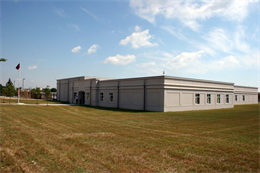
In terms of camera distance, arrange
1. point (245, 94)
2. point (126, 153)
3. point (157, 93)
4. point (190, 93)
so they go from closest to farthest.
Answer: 1. point (126, 153)
2. point (157, 93)
3. point (190, 93)
4. point (245, 94)

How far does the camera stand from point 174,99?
88.4 ft

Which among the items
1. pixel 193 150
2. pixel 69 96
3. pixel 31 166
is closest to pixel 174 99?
pixel 193 150

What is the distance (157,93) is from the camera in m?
26.3

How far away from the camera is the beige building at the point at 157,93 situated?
86.3 feet

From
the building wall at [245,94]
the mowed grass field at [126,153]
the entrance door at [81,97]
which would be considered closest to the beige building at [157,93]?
the entrance door at [81,97]

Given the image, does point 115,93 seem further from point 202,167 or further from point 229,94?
point 202,167

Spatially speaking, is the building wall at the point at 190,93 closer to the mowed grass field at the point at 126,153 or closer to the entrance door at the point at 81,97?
the mowed grass field at the point at 126,153

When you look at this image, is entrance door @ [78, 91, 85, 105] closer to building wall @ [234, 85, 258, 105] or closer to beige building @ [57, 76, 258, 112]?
beige building @ [57, 76, 258, 112]

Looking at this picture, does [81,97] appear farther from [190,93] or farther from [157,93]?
[190,93]

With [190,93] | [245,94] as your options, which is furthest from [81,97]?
[245,94]

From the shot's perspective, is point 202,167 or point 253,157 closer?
point 202,167

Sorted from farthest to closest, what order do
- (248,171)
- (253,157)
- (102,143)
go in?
(102,143) → (253,157) → (248,171)

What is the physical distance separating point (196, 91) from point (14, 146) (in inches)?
1078

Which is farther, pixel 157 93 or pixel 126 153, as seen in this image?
pixel 157 93
